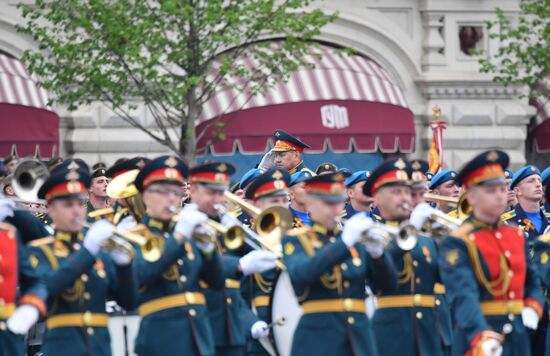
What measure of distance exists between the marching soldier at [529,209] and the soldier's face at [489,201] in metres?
3.64

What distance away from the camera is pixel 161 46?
69.8 feet

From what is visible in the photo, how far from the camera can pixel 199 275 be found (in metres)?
9.97

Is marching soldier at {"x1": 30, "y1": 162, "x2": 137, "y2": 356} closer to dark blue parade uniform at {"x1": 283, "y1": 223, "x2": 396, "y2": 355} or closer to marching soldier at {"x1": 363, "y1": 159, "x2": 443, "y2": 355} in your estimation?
dark blue parade uniform at {"x1": 283, "y1": 223, "x2": 396, "y2": 355}

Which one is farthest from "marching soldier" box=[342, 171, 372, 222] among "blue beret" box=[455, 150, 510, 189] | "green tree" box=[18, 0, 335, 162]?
"green tree" box=[18, 0, 335, 162]

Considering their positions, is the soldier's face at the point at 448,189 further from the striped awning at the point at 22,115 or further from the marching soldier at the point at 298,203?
the striped awning at the point at 22,115

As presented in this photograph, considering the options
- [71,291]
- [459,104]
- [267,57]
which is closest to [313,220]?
[71,291]

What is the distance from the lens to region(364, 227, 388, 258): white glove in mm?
9125

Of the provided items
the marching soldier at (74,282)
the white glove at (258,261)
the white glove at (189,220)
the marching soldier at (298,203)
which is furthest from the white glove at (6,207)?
the marching soldier at (298,203)

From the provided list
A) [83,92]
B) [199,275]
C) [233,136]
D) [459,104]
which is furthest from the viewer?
[459,104]

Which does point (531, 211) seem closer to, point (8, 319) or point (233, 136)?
point (8, 319)

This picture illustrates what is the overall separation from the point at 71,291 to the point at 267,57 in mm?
13029

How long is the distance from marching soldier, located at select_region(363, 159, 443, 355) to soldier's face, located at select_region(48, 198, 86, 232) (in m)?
1.93

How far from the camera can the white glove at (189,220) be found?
9.30m

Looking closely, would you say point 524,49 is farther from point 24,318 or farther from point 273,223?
point 24,318
